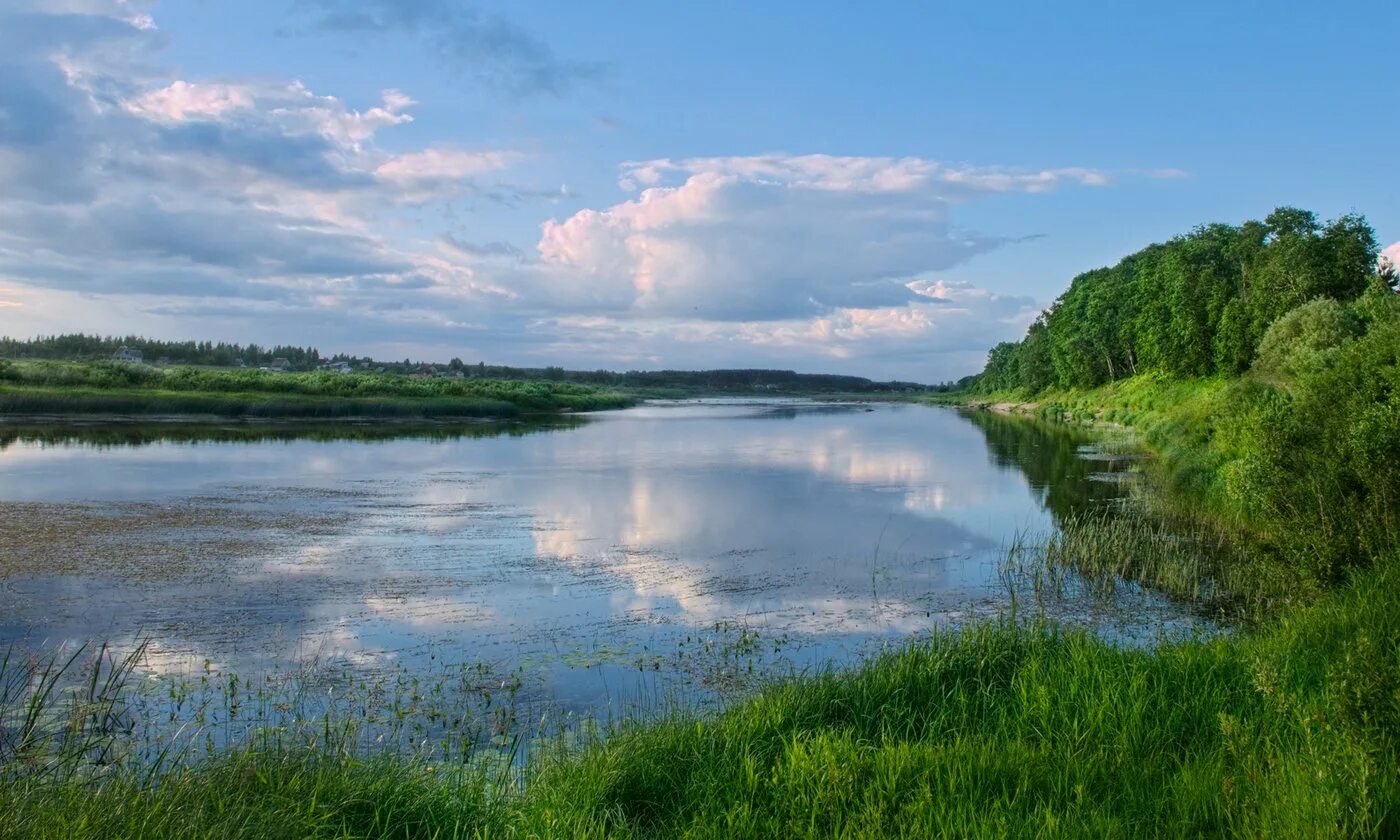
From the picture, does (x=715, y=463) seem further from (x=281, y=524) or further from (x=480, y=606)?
(x=480, y=606)

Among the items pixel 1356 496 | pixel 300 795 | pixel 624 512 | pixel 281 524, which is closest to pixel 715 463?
pixel 624 512

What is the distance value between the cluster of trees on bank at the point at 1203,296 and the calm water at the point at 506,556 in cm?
1415

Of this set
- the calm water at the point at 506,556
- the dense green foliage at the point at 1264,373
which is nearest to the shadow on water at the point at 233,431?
the calm water at the point at 506,556

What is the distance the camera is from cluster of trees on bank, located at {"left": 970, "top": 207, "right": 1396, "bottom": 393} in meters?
36.3

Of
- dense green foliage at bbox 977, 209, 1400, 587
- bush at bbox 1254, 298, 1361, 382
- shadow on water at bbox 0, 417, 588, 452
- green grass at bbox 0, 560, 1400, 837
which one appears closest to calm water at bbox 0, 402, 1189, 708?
dense green foliage at bbox 977, 209, 1400, 587

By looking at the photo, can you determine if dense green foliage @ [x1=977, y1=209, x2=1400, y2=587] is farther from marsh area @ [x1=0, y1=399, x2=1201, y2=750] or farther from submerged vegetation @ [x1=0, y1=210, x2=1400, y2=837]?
marsh area @ [x1=0, y1=399, x2=1201, y2=750]

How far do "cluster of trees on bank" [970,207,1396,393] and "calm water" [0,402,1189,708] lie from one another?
14.1m

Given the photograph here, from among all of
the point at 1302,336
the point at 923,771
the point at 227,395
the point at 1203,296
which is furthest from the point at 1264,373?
the point at 227,395

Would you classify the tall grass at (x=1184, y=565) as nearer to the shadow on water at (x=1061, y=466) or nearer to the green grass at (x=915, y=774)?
the shadow on water at (x=1061, y=466)

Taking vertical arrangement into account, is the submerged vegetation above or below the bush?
below

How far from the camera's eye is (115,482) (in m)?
22.0

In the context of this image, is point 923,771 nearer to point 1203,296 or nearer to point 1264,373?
point 1264,373

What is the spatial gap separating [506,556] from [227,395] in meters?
43.4

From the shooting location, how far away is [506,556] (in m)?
14.8
